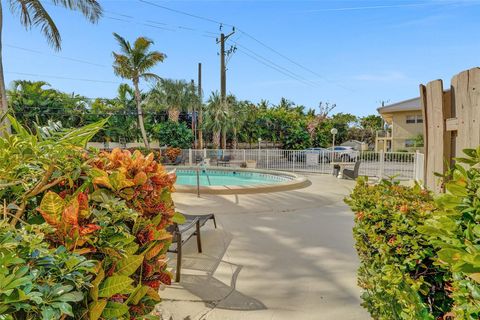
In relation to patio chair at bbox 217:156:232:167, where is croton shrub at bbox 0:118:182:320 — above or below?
above

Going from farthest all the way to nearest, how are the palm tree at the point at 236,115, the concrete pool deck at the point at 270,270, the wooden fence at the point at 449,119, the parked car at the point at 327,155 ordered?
the palm tree at the point at 236,115 → the parked car at the point at 327,155 → the concrete pool deck at the point at 270,270 → the wooden fence at the point at 449,119

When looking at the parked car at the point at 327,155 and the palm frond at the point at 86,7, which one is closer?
the palm frond at the point at 86,7

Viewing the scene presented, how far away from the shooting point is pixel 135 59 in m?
19.4

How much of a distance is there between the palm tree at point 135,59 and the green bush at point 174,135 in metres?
4.81

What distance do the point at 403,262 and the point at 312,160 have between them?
15.4 m

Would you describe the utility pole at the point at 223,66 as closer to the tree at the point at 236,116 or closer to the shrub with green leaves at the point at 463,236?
the tree at the point at 236,116

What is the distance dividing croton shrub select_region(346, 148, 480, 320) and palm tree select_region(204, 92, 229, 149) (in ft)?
62.2

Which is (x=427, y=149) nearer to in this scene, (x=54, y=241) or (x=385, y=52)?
(x=54, y=241)

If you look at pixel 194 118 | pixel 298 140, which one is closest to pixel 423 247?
pixel 194 118

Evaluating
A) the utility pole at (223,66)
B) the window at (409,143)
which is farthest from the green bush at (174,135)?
the window at (409,143)

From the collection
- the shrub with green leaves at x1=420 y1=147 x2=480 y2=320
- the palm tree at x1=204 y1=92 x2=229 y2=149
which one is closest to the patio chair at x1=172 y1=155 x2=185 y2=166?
the palm tree at x1=204 y1=92 x2=229 y2=149

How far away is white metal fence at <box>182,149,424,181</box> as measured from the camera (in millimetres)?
13320

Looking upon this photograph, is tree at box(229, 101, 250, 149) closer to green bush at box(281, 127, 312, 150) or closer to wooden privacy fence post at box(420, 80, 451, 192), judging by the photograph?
green bush at box(281, 127, 312, 150)

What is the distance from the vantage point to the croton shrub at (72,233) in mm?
834
